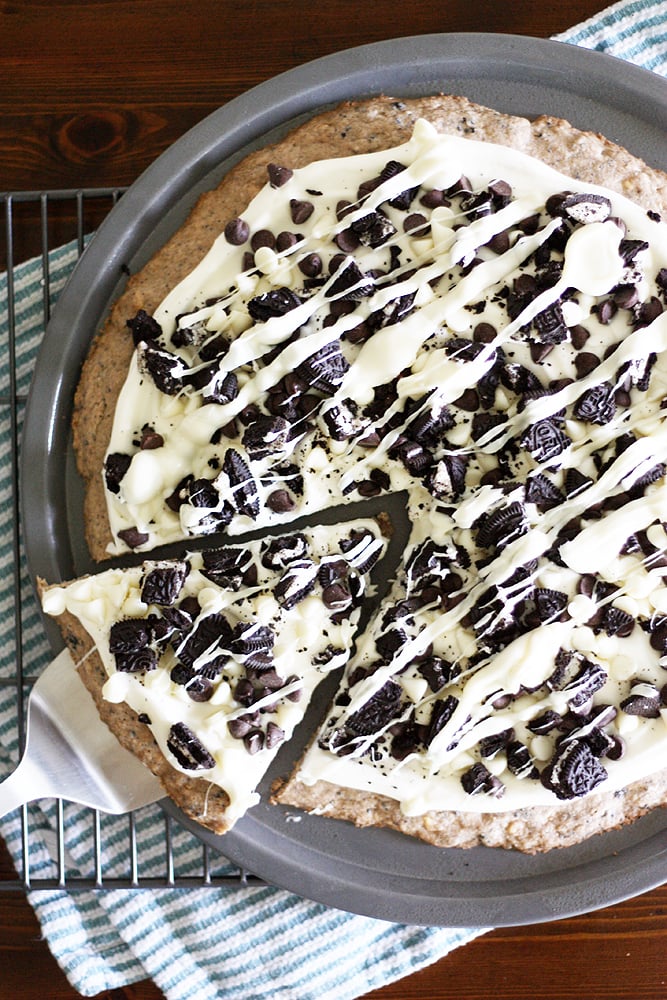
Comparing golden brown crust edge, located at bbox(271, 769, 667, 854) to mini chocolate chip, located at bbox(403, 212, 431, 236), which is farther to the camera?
golden brown crust edge, located at bbox(271, 769, 667, 854)

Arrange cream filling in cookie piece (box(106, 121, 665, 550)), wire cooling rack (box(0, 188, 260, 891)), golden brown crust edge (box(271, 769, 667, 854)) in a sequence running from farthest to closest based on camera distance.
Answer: wire cooling rack (box(0, 188, 260, 891)) < golden brown crust edge (box(271, 769, 667, 854)) < cream filling in cookie piece (box(106, 121, 665, 550))

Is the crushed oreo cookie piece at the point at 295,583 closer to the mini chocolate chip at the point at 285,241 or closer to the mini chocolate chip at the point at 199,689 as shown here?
the mini chocolate chip at the point at 199,689

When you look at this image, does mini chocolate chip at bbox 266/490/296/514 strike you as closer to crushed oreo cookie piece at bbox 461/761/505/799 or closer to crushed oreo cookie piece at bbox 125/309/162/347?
crushed oreo cookie piece at bbox 125/309/162/347

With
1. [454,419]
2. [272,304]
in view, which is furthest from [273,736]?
[272,304]

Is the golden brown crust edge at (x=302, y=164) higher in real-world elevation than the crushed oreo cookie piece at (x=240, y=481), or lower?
higher

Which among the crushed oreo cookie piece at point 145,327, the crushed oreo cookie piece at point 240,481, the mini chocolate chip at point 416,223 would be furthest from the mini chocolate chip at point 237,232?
the crushed oreo cookie piece at point 240,481

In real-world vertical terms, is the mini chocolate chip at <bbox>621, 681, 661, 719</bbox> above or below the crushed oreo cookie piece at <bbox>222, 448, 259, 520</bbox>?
below

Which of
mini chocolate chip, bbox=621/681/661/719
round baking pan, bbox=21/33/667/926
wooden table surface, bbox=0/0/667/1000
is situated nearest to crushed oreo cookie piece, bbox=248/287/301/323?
round baking pan, bbox=21/33/667/926

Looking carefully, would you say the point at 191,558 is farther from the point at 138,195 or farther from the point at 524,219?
the point at 524,219
